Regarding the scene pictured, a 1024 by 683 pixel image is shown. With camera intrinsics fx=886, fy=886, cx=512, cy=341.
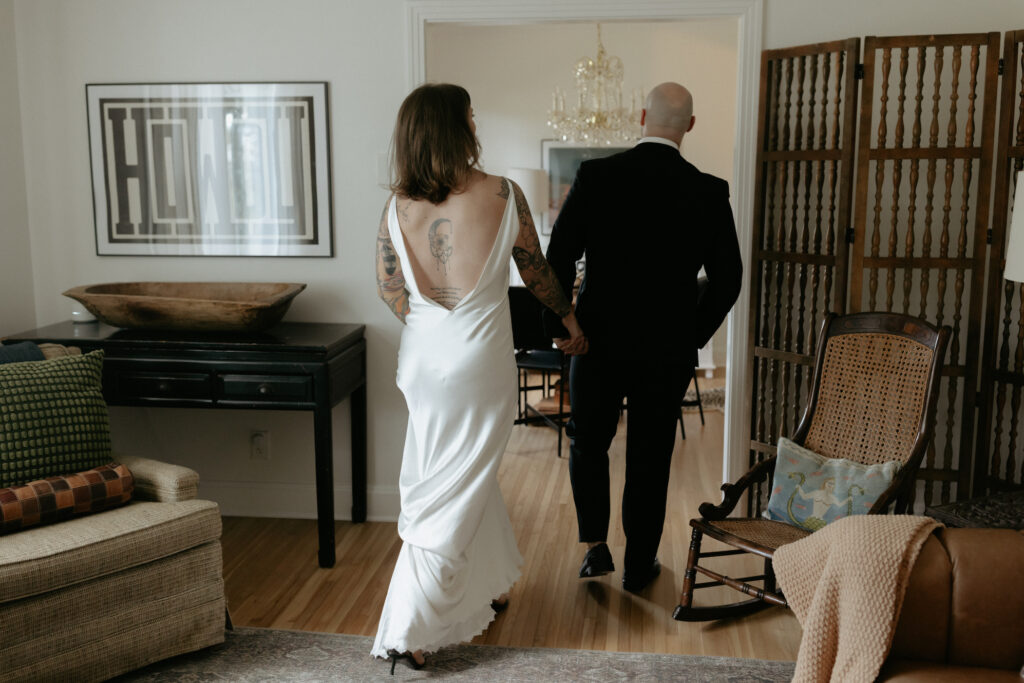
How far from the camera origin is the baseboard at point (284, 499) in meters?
3.83

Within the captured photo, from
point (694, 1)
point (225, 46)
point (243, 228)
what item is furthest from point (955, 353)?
point (225, 46)

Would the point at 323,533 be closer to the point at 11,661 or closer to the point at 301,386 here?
the point at 301,386

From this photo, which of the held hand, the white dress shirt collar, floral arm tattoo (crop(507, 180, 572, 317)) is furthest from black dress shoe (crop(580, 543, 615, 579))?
the white dress shirt collar

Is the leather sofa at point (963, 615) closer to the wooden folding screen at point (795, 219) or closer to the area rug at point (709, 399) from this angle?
the wooden folding screen at point (795, 219)

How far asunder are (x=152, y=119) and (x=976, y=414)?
11.4 feet

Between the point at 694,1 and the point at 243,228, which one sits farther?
the point at 243,228

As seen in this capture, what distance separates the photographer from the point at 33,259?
12.5 ft

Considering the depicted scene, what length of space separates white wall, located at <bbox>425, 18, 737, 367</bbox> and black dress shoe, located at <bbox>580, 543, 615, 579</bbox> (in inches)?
177

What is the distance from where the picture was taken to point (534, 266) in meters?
2.66

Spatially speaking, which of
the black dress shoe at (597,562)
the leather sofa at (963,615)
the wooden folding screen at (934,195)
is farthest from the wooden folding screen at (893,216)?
the leather sofa at (963,615)

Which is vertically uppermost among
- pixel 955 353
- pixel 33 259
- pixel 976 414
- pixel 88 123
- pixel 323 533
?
pixel 88 123

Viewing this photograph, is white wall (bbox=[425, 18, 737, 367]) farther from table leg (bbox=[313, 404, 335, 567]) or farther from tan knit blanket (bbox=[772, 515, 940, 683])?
tan knit blanket (bbox=[772, 515, 940, 683])

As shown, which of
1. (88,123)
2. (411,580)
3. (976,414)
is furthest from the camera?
(88,123)

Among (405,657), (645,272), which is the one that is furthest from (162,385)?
(645,272)
